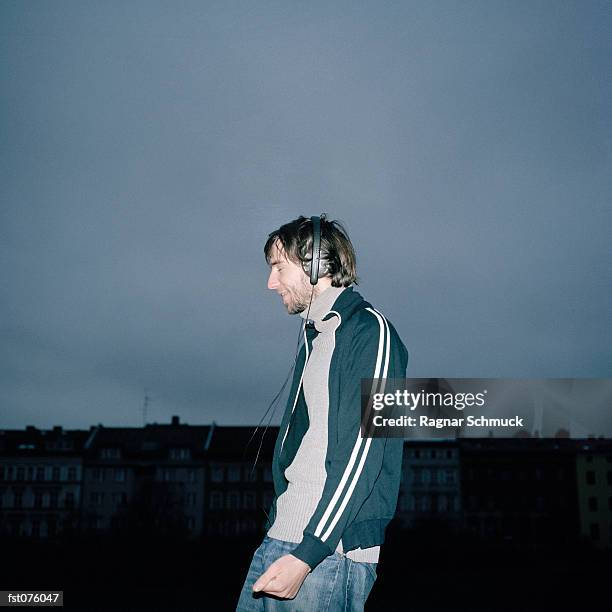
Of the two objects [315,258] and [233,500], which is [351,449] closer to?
[315,258]

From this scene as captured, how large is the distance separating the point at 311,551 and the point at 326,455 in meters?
0.30

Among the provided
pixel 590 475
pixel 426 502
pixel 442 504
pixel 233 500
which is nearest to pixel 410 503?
pixel 426 502

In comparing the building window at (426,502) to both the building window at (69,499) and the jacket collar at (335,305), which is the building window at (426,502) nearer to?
the building window at (69,499)

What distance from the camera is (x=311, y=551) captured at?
188 centimetres

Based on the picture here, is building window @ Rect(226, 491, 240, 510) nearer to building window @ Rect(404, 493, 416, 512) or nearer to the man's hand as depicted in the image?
building window @ Rect(404, 493, 416, 512)

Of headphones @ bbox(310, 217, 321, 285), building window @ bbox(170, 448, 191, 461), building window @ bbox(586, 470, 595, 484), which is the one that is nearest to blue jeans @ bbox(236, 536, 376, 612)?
headphones @ bbox(310, 217, 321, 285)

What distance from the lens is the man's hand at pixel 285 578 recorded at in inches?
72.7

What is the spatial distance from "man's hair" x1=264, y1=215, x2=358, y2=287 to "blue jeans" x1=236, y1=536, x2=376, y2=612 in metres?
0.89

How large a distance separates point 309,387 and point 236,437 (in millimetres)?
71837

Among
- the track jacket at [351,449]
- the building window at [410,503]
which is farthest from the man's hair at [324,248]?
the building window at [410,503]

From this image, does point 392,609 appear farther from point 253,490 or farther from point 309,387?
point 309,387

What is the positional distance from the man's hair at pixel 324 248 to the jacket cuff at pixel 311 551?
88 cm

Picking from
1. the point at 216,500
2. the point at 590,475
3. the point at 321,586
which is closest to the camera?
the point at 321,586

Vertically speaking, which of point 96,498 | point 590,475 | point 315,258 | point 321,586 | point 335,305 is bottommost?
point 321,586
